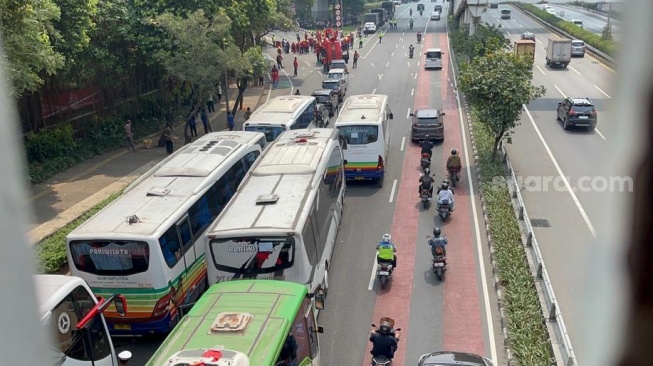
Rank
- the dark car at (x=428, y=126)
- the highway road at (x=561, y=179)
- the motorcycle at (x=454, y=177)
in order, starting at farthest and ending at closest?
the dark car at (x=428, y=126) → the motorcycle at (x=454, y=177) → the highway road at (x=561, y=179)

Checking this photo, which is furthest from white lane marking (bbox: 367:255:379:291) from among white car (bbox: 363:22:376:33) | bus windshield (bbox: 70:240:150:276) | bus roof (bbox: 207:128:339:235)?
white car (bbox: 363:22:376:33)

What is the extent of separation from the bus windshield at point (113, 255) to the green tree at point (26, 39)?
162 inches

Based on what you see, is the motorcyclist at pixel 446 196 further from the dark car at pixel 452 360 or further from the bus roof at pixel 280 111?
the dark car at pixel 452 360

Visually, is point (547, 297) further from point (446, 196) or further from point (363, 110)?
point (363, 110)

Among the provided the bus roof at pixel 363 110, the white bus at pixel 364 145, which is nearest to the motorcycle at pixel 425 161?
the white bus at pixel 364 145

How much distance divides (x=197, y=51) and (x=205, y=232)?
10695 millimetres

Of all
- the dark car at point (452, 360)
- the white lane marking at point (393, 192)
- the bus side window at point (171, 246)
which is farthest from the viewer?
the white lane marking at point (393, 192)

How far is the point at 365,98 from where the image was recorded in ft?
64.6

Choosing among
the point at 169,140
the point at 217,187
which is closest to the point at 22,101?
the point at 169,140

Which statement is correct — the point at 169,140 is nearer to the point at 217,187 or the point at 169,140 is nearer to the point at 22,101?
the point at 22,101

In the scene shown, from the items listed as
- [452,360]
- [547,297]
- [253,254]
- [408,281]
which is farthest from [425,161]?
[452,360]

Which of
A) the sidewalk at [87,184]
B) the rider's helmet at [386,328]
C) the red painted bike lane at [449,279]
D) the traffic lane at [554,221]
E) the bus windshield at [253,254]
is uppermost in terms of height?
the bus windshield at [253,254]

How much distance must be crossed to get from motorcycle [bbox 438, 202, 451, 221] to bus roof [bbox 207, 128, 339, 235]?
3.10 m

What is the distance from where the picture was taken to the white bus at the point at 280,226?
9.51 meters
